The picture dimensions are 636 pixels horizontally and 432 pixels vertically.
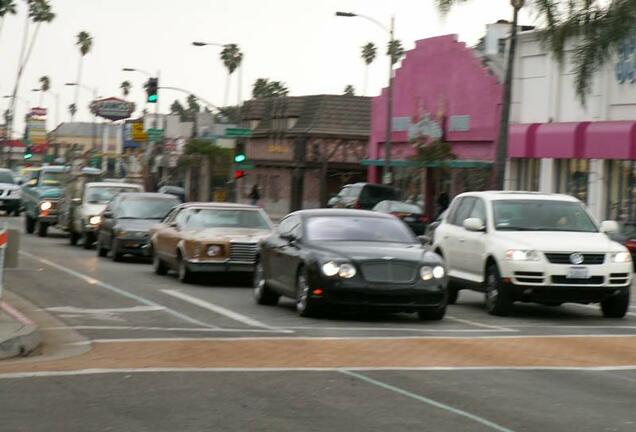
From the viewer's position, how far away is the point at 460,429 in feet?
29.5

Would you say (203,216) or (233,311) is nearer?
(233,311)

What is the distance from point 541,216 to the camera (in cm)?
1866

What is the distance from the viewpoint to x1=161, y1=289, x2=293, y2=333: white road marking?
16.2m

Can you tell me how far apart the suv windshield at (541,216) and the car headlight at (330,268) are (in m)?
3.03

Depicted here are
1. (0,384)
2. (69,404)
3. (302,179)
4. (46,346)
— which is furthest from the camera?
(302,179)

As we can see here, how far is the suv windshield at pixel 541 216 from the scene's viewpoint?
1848cm

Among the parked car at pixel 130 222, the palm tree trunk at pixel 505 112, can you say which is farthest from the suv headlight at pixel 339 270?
the palm tree trunk at pixel 505 112

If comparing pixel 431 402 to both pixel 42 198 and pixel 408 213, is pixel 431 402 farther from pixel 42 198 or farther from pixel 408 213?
pixel 408 213

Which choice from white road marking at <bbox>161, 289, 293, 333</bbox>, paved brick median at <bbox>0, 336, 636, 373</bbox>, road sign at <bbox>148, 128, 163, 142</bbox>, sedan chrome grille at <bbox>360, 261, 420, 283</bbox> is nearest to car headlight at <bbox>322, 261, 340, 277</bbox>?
sedan chrome grille at <bbox>360, 261, 420, 283</bbox>

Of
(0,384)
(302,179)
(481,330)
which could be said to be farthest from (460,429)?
(302,179)

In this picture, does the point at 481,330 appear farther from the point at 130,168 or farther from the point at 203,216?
the point at 130,168

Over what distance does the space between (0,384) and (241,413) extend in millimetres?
2276

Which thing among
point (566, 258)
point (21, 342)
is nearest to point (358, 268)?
point (566, 258)

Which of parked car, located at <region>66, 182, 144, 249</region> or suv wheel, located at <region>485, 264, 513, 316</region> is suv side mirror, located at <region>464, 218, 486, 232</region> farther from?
parked car, located at <region>66, 182, 144, 249</region>
